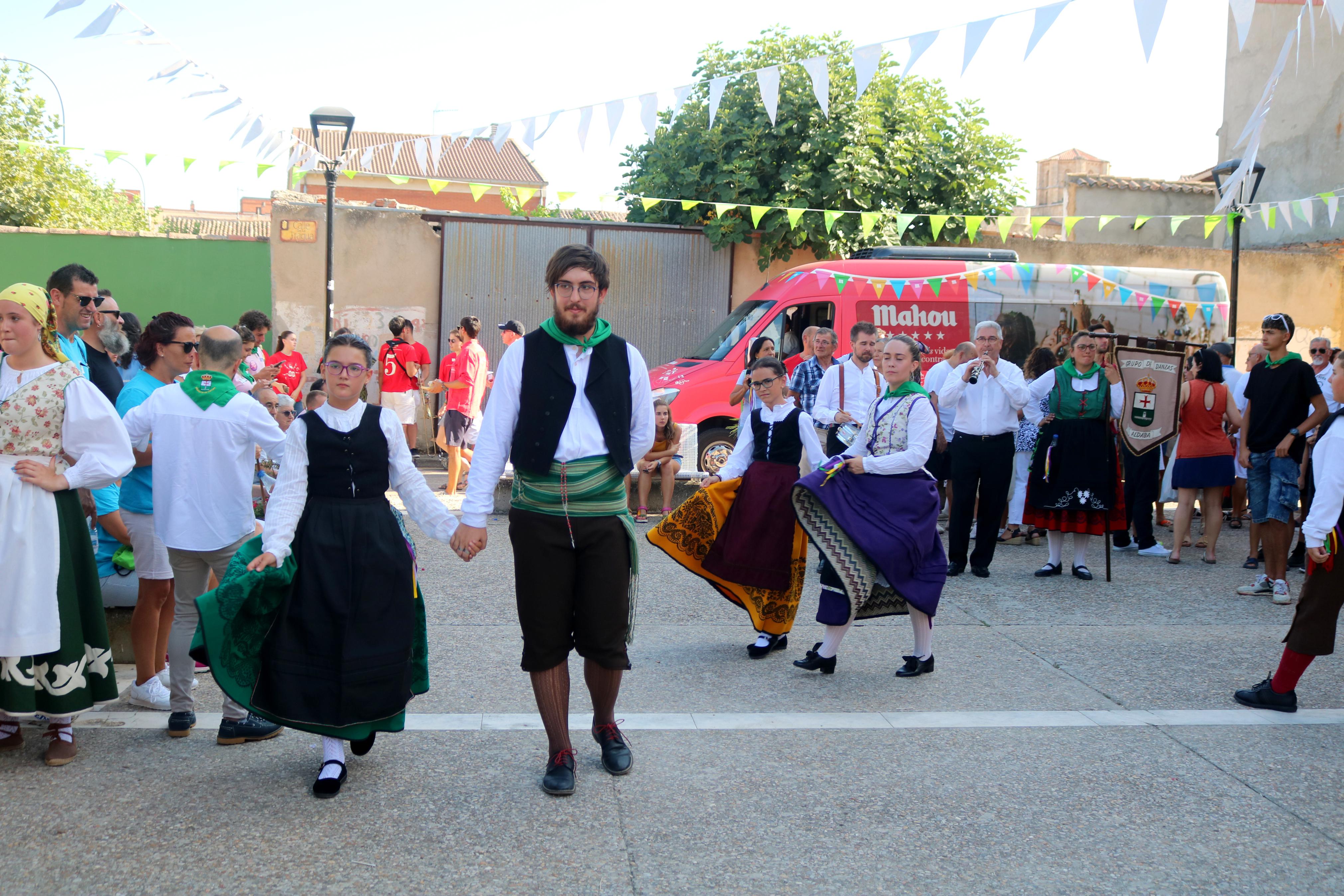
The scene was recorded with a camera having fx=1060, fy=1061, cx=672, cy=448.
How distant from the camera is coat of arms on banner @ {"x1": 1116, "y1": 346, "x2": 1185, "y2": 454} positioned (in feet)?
26.8

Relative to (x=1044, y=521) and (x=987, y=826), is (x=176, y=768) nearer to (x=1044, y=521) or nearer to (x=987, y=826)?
(x=987, y=826)

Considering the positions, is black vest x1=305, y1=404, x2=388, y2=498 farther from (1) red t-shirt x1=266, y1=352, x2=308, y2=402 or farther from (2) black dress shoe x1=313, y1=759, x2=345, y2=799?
(1) red t-shirt x1=266, y1=352, x2=308, y2=402

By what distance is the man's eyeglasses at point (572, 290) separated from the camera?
3795 mm

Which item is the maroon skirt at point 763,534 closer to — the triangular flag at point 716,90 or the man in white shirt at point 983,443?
the man in white shirt at point 983,443

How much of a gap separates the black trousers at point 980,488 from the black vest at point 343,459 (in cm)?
521

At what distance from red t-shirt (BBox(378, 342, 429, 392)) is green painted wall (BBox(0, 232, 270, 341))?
4432 millimetres

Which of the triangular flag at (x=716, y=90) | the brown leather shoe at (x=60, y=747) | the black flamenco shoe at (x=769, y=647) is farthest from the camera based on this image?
the triangular flag at (x=716, y=90)

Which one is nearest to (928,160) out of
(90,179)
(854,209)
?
(854,209)

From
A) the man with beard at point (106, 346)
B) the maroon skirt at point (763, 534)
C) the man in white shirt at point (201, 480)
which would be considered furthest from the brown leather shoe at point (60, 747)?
the maroon skirt at point (763, 534)

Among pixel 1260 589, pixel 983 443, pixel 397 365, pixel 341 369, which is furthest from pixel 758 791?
pixel 397 365

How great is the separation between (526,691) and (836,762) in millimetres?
1565

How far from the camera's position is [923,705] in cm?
497

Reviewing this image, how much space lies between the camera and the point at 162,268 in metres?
15.1

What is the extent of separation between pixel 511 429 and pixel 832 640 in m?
2.32
